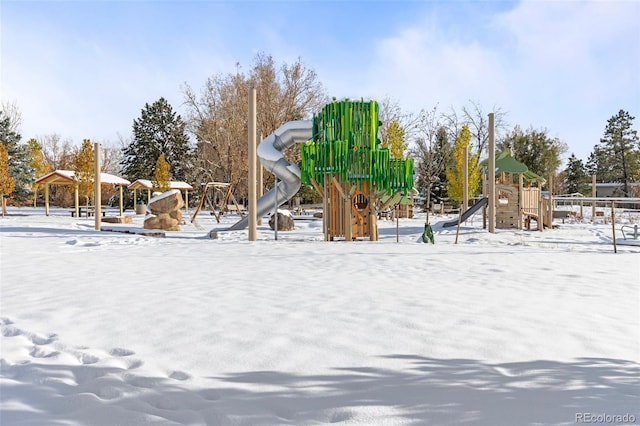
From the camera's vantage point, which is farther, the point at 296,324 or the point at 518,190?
the point at 518,190

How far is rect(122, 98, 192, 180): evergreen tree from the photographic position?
173 ft

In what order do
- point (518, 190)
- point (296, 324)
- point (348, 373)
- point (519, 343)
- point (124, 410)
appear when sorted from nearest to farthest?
point (124, 410) < point (348, 373) < point (519, 343) < point (296, 324) < point (518, 190)

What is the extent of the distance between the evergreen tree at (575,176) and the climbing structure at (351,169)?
47.3 metres

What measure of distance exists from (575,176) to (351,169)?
50.6 metres

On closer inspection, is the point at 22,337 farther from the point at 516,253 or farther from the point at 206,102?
the point at 206,102

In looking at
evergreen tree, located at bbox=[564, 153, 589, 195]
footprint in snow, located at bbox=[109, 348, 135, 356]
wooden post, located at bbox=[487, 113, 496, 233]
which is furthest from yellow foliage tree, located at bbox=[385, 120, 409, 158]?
footprint in snow, located at bbox=[109, 348, 135, 356]

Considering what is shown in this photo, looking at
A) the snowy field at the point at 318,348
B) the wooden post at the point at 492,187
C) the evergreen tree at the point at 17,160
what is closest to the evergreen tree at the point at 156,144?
the evergreen tree at the point at 17,160

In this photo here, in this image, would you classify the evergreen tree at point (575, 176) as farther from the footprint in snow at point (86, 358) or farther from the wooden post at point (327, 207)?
the footprint in snow at point (86, 358)

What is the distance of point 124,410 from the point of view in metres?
2.69

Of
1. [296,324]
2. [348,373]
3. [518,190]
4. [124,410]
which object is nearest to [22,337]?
[124,410]

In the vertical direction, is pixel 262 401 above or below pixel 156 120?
below

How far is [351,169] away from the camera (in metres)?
13.7

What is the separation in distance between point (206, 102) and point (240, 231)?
22.3 metres

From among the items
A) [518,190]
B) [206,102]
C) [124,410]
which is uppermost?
[206,102]
